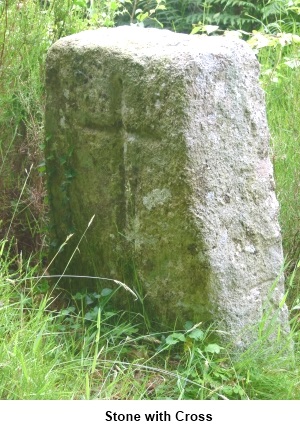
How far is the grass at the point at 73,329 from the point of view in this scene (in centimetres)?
270

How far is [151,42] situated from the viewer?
3.07m

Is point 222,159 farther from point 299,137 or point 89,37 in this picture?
point 299,137

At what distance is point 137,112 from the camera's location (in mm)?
2986

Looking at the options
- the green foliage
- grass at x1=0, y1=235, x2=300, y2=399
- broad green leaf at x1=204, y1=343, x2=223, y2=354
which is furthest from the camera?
the green foliage

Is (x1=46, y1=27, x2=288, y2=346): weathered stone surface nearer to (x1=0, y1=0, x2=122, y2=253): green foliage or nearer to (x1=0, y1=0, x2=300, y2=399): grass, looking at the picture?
(x1=0, y1=0, x2=300, y2=399): grass

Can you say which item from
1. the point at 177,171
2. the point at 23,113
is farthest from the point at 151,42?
the point at 23,113

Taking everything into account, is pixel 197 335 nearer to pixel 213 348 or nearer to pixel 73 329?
pixel 213 348

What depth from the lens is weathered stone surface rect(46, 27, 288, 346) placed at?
2838mm

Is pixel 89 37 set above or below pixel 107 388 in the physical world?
above

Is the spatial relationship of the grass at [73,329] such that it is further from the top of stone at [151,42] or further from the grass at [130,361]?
the top of stone at [151,42]

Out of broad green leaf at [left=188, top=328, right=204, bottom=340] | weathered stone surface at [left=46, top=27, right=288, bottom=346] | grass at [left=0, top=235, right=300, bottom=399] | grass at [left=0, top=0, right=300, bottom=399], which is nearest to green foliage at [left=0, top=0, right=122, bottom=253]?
grass at [left=0, top=0, right=300, bottom=399]

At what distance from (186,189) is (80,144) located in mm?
691

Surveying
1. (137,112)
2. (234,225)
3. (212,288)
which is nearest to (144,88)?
(137,112)

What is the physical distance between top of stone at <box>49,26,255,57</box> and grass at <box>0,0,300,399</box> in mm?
696
